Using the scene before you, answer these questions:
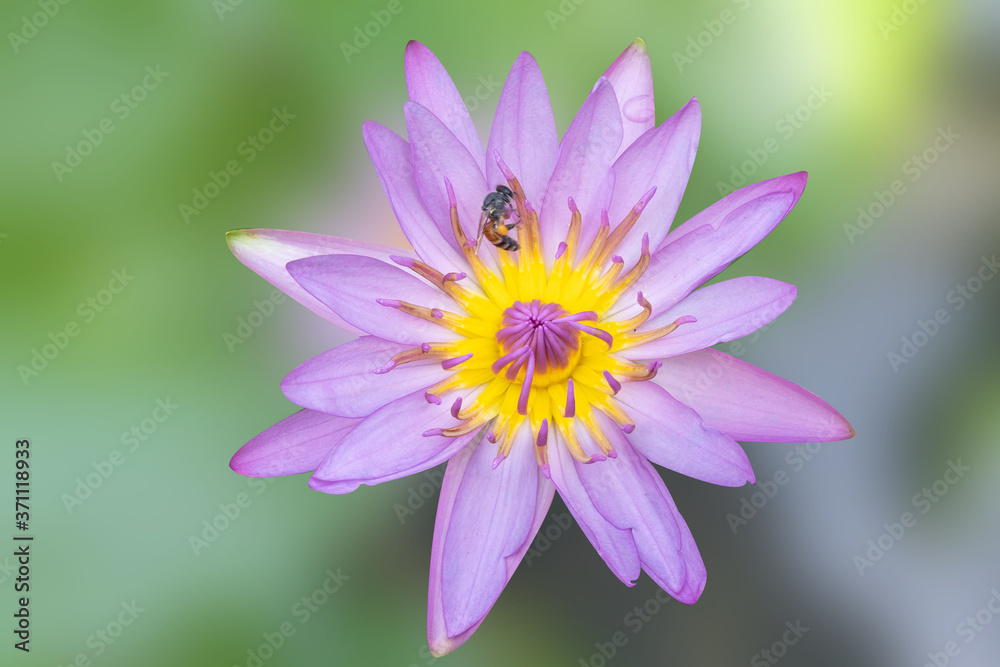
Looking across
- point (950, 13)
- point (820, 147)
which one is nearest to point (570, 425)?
point (820, 147)

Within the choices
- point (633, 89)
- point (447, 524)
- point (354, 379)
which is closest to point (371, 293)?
point (354, 379)

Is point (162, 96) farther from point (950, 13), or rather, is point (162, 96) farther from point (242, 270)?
point (950, 13)

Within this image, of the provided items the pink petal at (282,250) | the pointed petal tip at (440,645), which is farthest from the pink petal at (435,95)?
the pointed petal tip at (440,645)

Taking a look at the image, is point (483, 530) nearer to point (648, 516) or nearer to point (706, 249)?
point (648, 516)

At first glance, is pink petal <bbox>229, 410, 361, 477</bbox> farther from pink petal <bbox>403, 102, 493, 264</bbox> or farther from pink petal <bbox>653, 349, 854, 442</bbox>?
pink petal <bbox>653, 349, 854, 442</bbox>

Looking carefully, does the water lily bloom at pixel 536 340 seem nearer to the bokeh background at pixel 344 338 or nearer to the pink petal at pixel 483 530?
the pink petal at pixel 483 530

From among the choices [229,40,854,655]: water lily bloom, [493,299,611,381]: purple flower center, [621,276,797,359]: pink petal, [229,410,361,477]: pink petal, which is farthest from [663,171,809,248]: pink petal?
[229,410,361,477]: pink petal

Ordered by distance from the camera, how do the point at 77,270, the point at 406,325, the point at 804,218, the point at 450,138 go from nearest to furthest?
the point at 450,138 < the point at 406,325 < the point at 77,270 < the point at 804,218
